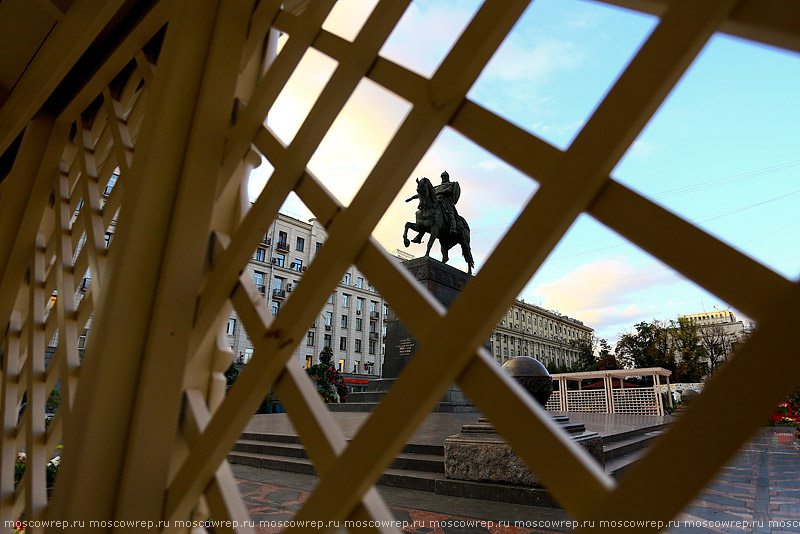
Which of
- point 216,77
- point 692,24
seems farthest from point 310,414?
point 216,77

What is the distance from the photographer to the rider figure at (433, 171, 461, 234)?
1204 centimetres

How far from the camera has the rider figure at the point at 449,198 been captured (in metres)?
12.0

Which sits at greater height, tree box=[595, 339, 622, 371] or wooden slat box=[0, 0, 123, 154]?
wooden slat box=[0, 0, 123, 154]

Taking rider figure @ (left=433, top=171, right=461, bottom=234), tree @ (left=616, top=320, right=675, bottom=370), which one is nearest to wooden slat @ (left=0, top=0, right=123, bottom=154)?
rider figure @ (left=433, top=171, right=461, bottom=234)

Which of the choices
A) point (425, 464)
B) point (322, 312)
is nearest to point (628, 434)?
point (425, 464)

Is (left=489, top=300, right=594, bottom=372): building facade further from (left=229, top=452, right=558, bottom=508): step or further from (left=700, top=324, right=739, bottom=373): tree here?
(left=229, top=452, right=558, bottom=508): step

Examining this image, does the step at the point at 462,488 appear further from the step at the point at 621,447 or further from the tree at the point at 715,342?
the tree at the point at 715,342

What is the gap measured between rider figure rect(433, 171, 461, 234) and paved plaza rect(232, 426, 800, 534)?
8.75 metres

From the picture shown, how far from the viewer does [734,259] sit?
1.06ft

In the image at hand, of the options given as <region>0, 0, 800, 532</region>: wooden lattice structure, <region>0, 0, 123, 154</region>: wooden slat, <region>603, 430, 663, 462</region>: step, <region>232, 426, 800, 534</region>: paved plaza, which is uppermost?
<region>0, 0, 123, 154</region>: wooden slat

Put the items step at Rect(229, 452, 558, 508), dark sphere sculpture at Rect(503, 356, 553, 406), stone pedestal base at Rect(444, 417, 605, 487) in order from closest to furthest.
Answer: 1. step at Rect(229, 452, 558, 508)
2. stone pedestal base at Rect(444, 417, 605, 487)
3. dark sphere sculpture at Rect(503, 356, 553, 406)

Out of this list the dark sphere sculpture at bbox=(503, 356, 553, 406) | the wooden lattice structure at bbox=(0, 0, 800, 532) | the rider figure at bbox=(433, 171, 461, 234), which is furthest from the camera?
the rider figure at bbox=(433, 171, 461, 234)

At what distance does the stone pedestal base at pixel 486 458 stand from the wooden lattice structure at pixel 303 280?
2.57 meters

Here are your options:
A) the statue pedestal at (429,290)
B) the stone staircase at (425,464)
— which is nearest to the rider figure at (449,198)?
the statue pedestal at (429,290)
